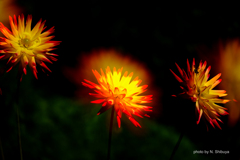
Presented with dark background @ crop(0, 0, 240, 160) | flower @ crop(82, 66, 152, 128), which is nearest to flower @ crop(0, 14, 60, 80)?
flower @ crop(82, 66, 152, 128)

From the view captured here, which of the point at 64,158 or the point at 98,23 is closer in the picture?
the point at 64,158

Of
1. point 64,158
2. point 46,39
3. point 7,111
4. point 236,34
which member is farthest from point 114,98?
point 236,34

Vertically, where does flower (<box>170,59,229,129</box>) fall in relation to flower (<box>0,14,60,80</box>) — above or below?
below

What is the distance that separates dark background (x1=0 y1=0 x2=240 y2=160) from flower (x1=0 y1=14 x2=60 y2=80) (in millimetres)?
446

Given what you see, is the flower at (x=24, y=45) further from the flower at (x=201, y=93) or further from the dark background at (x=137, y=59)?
the dark background at (x=137, y=59)

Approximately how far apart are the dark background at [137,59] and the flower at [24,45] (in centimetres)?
45

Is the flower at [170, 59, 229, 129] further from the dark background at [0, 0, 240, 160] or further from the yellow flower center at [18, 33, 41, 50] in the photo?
the dark background at [0, 0, 240, 160]

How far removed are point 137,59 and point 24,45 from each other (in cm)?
55

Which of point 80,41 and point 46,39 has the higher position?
point 80,41

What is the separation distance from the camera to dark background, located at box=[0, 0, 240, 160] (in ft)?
2.77

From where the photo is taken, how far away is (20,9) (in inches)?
31.9

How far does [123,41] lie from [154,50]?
0.14 meters

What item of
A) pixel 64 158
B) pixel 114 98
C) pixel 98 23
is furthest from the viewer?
pixel 98 23

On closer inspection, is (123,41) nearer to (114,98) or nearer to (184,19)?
(184,19)
